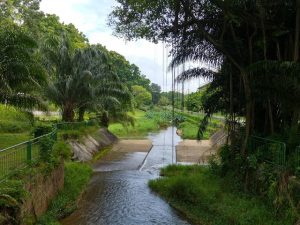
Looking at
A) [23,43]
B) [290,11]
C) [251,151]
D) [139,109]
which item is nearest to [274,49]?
[290,11]

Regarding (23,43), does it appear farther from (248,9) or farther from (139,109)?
(139,109)

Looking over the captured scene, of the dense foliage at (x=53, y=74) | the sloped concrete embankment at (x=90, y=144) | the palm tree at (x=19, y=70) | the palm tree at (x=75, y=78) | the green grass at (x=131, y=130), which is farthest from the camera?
the green grass at (x=131, y=130)

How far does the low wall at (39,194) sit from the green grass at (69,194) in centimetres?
20

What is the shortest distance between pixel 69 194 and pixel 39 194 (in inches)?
122

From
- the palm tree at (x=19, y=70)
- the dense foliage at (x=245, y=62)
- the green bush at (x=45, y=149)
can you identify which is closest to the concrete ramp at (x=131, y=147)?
the dense foliage at (x=245, y=62)

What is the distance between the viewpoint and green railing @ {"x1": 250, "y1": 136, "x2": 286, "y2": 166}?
11180 mm

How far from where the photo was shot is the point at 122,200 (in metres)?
14.7

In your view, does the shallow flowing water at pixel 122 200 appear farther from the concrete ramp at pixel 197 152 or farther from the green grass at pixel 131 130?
the green grass at pixel 131 130

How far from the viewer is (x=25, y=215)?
9.23m

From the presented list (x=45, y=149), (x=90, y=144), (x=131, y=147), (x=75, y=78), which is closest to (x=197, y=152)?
(x=131, y=147)

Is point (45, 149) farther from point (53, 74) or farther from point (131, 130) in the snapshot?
point (131, 130)

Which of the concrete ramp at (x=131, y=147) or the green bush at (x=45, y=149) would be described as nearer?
the green bush at (x=45, y=149)

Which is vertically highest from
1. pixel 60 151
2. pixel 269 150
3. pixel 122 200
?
pixel 269 150

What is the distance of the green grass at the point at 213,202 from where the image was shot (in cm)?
1067
